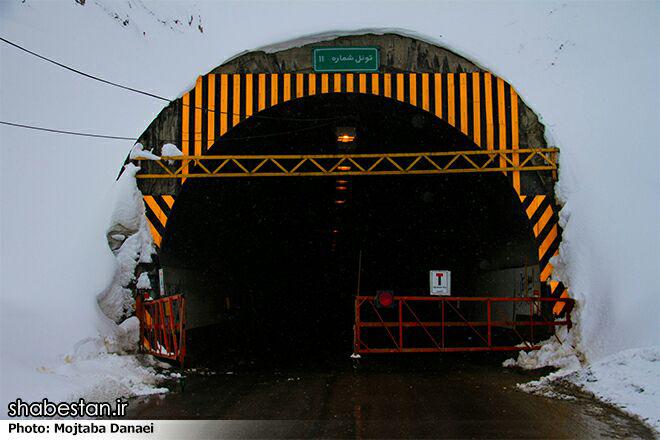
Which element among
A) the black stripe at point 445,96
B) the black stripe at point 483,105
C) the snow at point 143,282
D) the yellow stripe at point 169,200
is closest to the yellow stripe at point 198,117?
the yellow stripe at point 169,200

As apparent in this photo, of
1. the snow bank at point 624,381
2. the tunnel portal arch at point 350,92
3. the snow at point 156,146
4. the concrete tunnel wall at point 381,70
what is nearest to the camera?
the snow bank at point 624,381

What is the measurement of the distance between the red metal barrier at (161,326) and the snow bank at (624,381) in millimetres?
6903

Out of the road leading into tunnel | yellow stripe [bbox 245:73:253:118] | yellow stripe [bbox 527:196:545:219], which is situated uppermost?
yellow stripe [bbox 245:73:253:118]

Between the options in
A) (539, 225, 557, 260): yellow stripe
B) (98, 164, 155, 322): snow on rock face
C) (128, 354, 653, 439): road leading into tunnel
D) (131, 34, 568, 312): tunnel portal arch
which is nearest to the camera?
(128, 354, 653, 439): road leading into tunnel

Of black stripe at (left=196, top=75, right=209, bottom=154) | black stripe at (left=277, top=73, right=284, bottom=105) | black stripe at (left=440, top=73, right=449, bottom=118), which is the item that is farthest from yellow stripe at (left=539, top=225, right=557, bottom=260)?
black stripe at (left=196, top=75, right=209, bottom=154)

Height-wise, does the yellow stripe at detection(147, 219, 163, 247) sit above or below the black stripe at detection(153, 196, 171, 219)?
below

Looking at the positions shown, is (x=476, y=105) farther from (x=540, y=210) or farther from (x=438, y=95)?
(x=540, y=210)

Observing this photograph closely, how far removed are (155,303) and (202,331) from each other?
8.38 meters

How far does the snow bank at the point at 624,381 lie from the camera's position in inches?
410

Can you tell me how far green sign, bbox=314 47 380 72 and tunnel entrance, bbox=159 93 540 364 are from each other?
2.73 feet

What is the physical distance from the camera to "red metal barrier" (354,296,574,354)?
1605 cm

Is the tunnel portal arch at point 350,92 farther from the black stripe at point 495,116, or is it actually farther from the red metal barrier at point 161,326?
the red metal barrier at point 161,326

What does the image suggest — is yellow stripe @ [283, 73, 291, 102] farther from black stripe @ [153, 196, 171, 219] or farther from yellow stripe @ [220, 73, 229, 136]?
black stripe @ [153, 196, 171, 219]

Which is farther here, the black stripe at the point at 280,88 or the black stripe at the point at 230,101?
the black stripe at the point at 230,101
